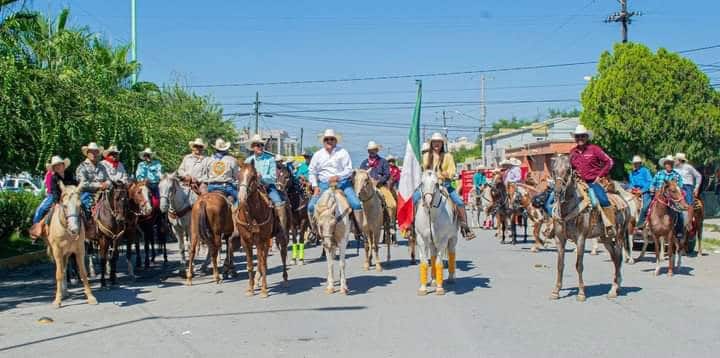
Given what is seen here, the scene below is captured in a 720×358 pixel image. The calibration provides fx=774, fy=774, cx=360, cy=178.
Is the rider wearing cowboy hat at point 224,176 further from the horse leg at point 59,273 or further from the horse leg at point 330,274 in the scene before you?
the horse leg at point 59,273

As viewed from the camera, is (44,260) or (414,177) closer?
(414,177)

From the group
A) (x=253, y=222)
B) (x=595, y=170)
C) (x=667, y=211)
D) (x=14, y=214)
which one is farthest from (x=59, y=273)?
(x=14, y=214)

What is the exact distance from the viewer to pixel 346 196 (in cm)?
1400

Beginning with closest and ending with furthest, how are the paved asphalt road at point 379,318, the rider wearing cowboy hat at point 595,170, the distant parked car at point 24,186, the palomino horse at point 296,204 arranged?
the paved asphalt road at point 379,318
the rider wearing cowboy hat at point 595,170
the palomino horse at point 296,204
the distant parked car at point 24,186

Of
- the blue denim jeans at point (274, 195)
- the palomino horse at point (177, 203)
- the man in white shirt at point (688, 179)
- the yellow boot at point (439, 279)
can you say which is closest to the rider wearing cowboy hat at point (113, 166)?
the palomino horse at point (177, 203)

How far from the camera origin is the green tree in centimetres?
Result: 3161

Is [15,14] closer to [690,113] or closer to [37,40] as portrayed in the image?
[37,40]

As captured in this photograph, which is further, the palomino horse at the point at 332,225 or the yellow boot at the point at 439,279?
the palomino horse at the point at 332,225

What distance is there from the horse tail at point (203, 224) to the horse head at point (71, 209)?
9.43ft

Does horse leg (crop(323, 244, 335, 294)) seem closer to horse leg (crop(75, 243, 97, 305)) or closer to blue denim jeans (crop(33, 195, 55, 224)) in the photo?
horse leg (crop(75, 243, 97, 305))

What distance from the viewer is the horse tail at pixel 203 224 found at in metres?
14.6

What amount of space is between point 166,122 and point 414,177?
13351mm

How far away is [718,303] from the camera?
1152 cm

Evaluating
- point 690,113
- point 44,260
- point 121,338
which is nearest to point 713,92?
point 690,113
